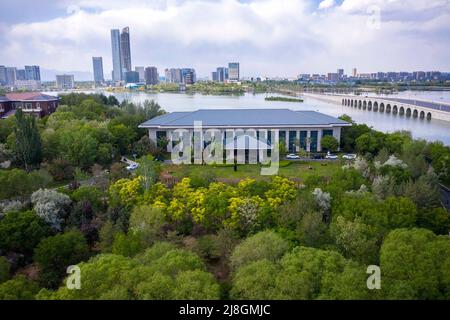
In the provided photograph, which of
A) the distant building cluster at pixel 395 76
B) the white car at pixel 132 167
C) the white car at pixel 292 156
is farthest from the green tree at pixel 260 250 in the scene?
the distant building cluster at pixel 395 76

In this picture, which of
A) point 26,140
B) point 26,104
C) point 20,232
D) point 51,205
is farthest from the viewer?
point 26,104

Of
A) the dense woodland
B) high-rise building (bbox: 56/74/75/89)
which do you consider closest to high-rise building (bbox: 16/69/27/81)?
high-rise building (bbox: 56/74/75/89)

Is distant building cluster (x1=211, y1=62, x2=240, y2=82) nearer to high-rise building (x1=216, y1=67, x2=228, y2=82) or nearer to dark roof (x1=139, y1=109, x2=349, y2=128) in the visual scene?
high-rise building (x1=216, y1=67, x2=228, y2=82)

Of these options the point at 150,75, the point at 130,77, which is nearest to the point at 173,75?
the point at 150,75

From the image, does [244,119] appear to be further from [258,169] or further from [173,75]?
[173,75]

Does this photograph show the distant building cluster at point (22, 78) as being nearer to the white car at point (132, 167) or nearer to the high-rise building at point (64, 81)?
the high-rise building at point (64, 81)

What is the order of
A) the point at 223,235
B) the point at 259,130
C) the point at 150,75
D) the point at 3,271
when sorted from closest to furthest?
the point at 3,271 < the point at 223,235 < the point at 259,130 < the point at 150,75

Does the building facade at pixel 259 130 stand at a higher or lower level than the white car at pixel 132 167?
higher
